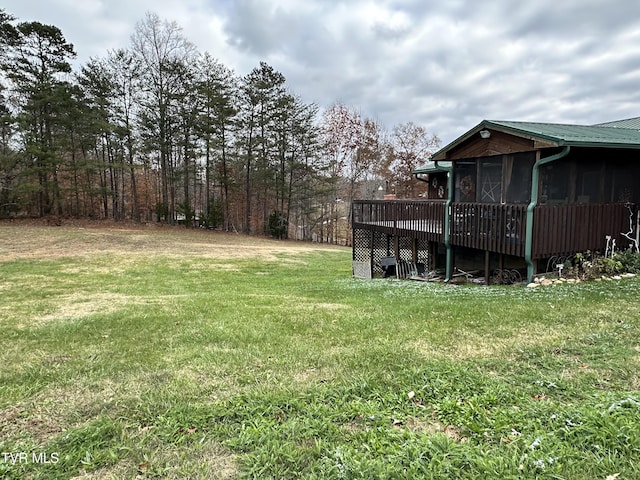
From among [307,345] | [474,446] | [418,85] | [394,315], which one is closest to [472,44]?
[418,85]

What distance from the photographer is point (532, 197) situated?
6965 millimetres

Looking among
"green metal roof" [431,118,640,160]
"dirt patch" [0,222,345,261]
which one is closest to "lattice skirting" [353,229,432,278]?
"green metal roof" [431,118,640,160]

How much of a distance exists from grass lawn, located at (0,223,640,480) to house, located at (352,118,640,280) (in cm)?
127

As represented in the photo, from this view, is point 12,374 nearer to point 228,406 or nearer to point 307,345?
point 228,406

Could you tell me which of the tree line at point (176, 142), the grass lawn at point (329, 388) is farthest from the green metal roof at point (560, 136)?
the tree line at point (176, 142)

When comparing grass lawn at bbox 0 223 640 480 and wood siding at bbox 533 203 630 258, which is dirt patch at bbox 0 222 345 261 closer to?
grass lawn at bbox 0 223 640 480

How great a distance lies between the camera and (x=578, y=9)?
11.7 metres

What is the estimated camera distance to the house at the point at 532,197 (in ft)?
22.7

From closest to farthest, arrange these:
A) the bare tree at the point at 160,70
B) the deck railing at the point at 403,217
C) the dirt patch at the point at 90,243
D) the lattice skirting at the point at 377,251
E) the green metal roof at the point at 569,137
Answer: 1. the green metal roof at the point at 569,137
2. the deck railing at the point at 403,217
3. the lattice skirting at the point at 377,251
4. the dirt patch at the point at 90,243
5. the bare tree at the point at 160,70

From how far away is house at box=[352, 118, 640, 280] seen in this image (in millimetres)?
6926

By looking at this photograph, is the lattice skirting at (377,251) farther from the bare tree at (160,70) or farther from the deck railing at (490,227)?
the bare tree at (160,70)

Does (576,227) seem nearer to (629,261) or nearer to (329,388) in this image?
(629,261)

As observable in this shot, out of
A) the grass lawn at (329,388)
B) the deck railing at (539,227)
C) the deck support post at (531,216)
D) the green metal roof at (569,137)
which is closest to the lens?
the grass lawn at (329,388)

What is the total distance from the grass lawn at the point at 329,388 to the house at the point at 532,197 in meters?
1.27
